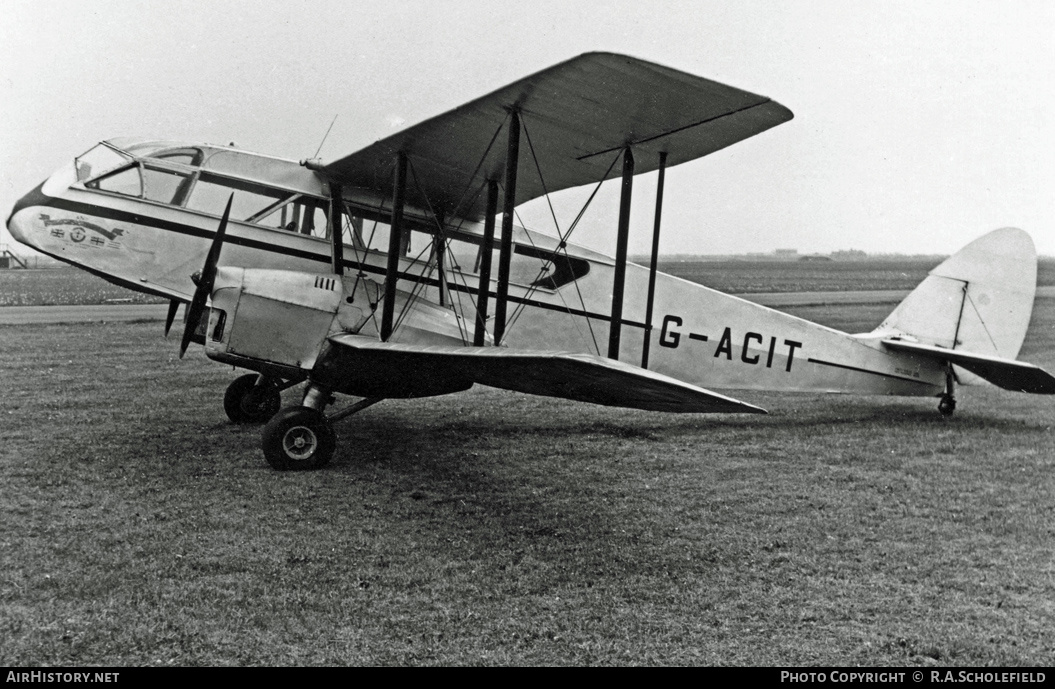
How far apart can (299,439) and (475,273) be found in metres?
2.47

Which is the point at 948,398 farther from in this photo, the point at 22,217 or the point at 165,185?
the point at 22,217

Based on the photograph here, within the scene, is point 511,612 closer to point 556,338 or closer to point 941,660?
point 941,660

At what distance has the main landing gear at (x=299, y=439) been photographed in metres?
6.22

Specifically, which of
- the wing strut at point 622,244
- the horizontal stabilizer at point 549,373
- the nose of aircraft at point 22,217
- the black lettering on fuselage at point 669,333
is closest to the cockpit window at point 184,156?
the nose of aircraft at point 22,217

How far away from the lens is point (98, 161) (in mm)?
7156

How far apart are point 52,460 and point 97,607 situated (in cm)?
323

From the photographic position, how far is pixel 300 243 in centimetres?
732

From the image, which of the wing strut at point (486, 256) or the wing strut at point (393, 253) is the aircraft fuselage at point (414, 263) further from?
the wing strut at point (393, 253)

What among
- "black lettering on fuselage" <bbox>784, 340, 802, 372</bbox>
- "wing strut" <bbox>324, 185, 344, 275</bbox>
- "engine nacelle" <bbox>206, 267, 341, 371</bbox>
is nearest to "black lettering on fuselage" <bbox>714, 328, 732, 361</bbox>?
"black lettering on fuselage" <bbox>784, 340, 802, 372</bbox>

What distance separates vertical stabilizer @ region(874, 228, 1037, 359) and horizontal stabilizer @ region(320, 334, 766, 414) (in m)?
5.40

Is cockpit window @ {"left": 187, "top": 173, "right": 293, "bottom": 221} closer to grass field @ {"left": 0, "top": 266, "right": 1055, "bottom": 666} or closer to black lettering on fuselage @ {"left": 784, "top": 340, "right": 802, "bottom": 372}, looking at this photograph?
grass field @ {"left": 0, "top": 266, "right": 1055, "bottom": 666}

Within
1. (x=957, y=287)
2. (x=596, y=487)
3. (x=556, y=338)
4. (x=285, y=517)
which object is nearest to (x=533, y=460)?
(x=596, y=487)

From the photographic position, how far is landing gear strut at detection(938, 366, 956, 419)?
8977 mm

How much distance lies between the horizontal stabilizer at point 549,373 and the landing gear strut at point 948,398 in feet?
16.7
